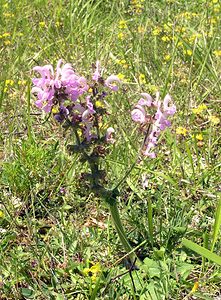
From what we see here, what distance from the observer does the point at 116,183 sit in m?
2.04

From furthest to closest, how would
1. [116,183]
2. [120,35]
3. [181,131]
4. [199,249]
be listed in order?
1. [120,35]
2. [181,131]
3. [116,183]
4. [199,249]

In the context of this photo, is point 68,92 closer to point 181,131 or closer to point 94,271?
point 94,271

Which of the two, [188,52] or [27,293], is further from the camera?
[188,52]

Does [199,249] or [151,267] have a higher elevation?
[199,249]

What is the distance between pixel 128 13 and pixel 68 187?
6.98ft

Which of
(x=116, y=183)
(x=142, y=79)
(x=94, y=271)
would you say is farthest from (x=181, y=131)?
(x=94, y=271)

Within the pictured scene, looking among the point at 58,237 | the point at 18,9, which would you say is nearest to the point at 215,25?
the point at 18,9

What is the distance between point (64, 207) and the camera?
205 centimetres

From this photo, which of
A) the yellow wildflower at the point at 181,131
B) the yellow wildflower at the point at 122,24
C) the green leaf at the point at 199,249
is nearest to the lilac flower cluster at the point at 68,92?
the green leaf at the point at 199,249

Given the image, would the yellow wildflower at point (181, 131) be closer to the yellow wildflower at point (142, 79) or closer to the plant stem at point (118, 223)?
the yellow wildflower at point (142, 79)

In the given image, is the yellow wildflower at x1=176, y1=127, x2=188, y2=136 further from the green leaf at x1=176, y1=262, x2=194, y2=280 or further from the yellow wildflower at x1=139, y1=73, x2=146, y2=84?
the green leaf at x1=176, y1=262, x2=194, y2=280

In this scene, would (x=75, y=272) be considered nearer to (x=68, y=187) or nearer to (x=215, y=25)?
(x=68, y=187)

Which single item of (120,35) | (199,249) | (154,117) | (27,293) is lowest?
(27,293)

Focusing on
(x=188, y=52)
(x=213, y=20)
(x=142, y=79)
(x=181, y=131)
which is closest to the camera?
(x=181, y=131)
